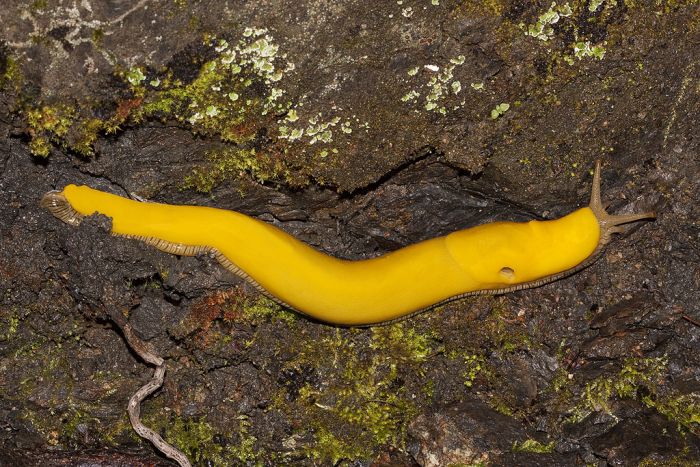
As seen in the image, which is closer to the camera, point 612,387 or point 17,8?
point 17,8

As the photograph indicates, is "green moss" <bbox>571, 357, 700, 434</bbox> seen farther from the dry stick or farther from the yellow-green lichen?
the dry stick

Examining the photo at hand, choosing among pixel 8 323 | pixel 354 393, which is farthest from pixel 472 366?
pixel 8 323

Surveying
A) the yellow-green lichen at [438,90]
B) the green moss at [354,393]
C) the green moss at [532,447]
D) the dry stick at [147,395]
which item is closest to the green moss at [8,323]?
the dry stick at [147,395]

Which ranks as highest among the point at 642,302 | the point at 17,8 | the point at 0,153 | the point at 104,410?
the point at 642,302

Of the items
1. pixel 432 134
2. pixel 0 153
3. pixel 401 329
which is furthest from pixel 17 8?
pixel 401 329

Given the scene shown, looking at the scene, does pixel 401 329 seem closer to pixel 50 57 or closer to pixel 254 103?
pixel 254 103

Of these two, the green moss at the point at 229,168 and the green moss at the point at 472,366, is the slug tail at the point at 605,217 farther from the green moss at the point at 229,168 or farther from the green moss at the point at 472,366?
the green moss at the point at 229,168
